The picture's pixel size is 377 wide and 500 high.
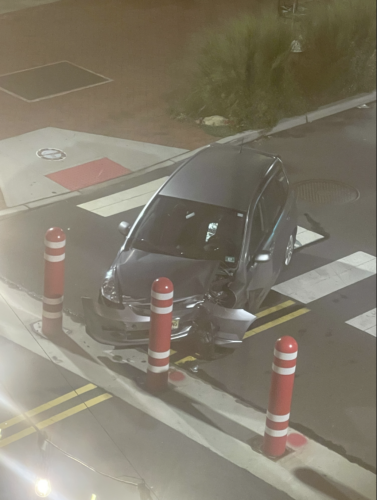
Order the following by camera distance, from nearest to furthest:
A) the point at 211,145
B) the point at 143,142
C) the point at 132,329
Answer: the point at 211,145, the point at 143,142, the point at 132,329

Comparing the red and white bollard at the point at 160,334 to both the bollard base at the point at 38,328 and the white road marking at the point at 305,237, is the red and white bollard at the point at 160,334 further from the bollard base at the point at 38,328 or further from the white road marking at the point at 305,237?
the bollard base at the point at 38,328

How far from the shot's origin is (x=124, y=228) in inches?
72.9

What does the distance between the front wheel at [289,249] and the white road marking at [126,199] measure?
468mm

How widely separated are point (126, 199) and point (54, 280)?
1.51 ft

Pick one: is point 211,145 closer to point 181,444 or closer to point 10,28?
point 10,28

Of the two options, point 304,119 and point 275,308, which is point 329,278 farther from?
point 304,119

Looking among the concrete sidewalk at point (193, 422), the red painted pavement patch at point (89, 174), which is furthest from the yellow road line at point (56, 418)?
the red painted pavement patch at point (89, 174)

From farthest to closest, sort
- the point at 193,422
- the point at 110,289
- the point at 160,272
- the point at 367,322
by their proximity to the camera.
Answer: the point at 193,422 → the point at 110,289 → the point at 160,272 → the point at 367,322

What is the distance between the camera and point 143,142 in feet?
5.57

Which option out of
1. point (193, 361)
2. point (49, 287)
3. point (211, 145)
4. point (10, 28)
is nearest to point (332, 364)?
point (193, 361)

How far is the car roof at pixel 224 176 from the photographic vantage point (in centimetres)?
152

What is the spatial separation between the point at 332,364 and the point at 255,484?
0.85m

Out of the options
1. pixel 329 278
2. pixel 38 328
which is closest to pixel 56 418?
pixel 38 328

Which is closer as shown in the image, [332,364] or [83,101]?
[332,364]
